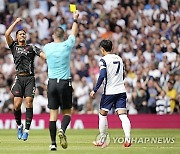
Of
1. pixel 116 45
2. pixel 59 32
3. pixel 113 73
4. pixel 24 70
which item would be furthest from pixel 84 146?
pixel 116 45

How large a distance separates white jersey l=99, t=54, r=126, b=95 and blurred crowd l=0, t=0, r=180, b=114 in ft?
29.5

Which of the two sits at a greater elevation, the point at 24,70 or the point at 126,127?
the point at 24,70

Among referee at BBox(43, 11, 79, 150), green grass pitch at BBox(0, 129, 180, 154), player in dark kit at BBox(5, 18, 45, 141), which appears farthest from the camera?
player in dark kit at BBox(5, 18, 45, 141)

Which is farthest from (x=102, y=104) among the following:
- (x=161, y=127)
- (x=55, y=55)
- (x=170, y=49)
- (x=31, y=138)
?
(x=170, y=49)

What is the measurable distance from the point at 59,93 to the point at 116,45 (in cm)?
1300

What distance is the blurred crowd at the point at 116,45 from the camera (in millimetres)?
24516

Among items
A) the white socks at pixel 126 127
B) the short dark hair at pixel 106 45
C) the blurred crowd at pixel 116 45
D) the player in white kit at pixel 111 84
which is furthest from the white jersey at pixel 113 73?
the blurred crowd at pixel 116 45

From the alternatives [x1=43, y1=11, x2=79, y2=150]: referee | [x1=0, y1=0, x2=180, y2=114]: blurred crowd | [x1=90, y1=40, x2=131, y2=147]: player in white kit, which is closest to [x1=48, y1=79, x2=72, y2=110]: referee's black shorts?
[x1=43, y1=11, x2=79, y2=150]: referee

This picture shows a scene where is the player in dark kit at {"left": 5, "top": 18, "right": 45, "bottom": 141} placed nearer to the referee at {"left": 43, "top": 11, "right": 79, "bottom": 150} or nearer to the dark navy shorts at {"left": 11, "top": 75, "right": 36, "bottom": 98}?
the dark navy shorts at {"left": 11, "top": 75, "right": 36, "bottom": 98}

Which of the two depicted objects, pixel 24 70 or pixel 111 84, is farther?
pixel 24 70

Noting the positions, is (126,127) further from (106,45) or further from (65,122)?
(106,45)

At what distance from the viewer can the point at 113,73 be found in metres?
15.2

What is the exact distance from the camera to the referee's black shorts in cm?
1409

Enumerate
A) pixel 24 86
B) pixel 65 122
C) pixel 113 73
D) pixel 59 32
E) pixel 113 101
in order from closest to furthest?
pixel 59 32 → pixel 65 122 → pixel 113 73 → pixel 113 101 → pixel 24 86
